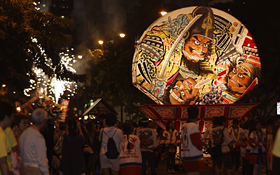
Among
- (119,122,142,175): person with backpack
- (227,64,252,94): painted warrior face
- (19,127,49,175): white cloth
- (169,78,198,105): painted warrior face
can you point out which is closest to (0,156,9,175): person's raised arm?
(19,127,49,175): white cloth

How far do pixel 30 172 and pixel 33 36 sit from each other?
42.1ft

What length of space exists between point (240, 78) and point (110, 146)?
416 inches

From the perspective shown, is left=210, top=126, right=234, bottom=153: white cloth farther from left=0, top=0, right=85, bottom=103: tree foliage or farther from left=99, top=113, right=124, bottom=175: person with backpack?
left=0, top=0, right=85, bottom=103: tree foliage

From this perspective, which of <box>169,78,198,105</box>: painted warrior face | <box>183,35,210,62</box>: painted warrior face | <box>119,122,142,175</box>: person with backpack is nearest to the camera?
Answer: <box>119,122,142,175</box>: person with backpack

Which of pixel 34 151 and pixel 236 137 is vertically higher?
pixel 236 137

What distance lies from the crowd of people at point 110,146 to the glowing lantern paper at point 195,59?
196cm

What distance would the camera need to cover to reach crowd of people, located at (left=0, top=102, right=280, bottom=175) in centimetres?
691

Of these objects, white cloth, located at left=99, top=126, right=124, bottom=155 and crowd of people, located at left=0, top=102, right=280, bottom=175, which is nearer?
crowd of people, located at left=0, top=102, right=280, bottom=175

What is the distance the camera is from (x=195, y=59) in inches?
755

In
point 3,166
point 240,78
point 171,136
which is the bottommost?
point 3,166

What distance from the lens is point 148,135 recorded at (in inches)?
519

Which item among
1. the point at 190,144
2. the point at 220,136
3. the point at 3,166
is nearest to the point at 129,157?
the point at 190,144

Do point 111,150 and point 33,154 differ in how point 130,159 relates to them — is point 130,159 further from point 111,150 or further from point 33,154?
point 33,154

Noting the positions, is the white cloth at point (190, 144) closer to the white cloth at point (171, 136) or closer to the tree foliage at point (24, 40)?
the white cloth at point (171, 136)
